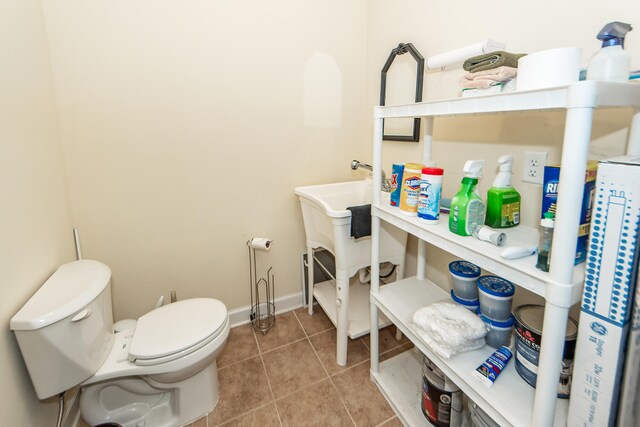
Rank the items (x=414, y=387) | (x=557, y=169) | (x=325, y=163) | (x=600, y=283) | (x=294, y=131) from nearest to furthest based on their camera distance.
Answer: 1. (x=600, y=283)
2. (x=557, y=169)
3. (x=414, y=387)
4. (x=294, y=131)
5. (x=325, y=163)

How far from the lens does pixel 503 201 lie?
96 cm

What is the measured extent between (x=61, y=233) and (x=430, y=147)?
1660 mm

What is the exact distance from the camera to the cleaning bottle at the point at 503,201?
0.93 meters

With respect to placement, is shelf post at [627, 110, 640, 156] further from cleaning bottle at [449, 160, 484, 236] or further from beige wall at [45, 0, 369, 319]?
beige wall at [45, 0, 369, 319]

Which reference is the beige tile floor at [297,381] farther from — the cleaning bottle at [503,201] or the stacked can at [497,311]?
the cleaning bottle at [503,201]

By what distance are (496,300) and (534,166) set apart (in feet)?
1.56

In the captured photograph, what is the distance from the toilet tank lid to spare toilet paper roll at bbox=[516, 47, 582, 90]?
4.84 feet

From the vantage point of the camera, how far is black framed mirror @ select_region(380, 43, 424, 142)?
58.1 inches

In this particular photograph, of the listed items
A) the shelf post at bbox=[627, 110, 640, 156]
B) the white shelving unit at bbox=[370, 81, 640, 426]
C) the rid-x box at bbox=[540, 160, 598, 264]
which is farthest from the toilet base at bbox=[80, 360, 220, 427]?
the shelf post at bbox=[627, 110, 640, 156]

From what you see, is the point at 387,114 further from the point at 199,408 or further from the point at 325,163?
the point at 199,408

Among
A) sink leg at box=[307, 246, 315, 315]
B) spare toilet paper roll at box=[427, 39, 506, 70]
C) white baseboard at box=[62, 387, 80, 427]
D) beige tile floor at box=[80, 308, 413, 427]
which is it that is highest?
spare toilet paper roll at box=[427, 39, 506, 70]

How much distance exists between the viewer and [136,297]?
1678 millimetres

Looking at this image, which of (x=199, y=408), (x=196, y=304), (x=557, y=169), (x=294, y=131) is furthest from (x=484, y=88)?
(x=199, y=408)

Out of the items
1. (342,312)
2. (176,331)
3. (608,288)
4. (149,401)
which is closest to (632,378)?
(608,288)
